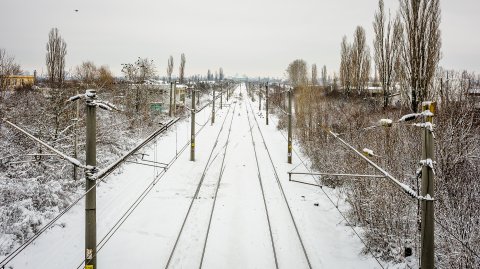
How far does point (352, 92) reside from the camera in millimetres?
45031

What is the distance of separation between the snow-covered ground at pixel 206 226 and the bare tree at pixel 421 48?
25.2ft

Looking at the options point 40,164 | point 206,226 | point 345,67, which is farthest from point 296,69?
point 206,226

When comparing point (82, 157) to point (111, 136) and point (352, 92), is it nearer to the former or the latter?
point (111, 136)

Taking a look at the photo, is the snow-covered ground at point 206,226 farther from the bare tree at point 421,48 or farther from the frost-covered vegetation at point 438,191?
the bare tree at point 421,48

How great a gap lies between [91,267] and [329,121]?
23.1 metres

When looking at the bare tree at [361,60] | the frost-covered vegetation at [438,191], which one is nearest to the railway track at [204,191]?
the frost-covered vegetation at [438,191]

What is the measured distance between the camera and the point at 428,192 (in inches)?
202

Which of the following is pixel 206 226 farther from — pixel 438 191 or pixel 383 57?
pixel 383 57

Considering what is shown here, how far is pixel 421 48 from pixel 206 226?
14.3 m

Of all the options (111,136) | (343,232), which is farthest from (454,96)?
(111,136)

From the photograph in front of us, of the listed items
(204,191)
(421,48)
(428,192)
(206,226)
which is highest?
(421,48)

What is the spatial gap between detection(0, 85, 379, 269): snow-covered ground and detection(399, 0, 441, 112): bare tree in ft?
25.2

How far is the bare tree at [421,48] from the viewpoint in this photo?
1622 centimetres

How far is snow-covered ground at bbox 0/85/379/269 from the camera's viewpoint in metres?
9.02
